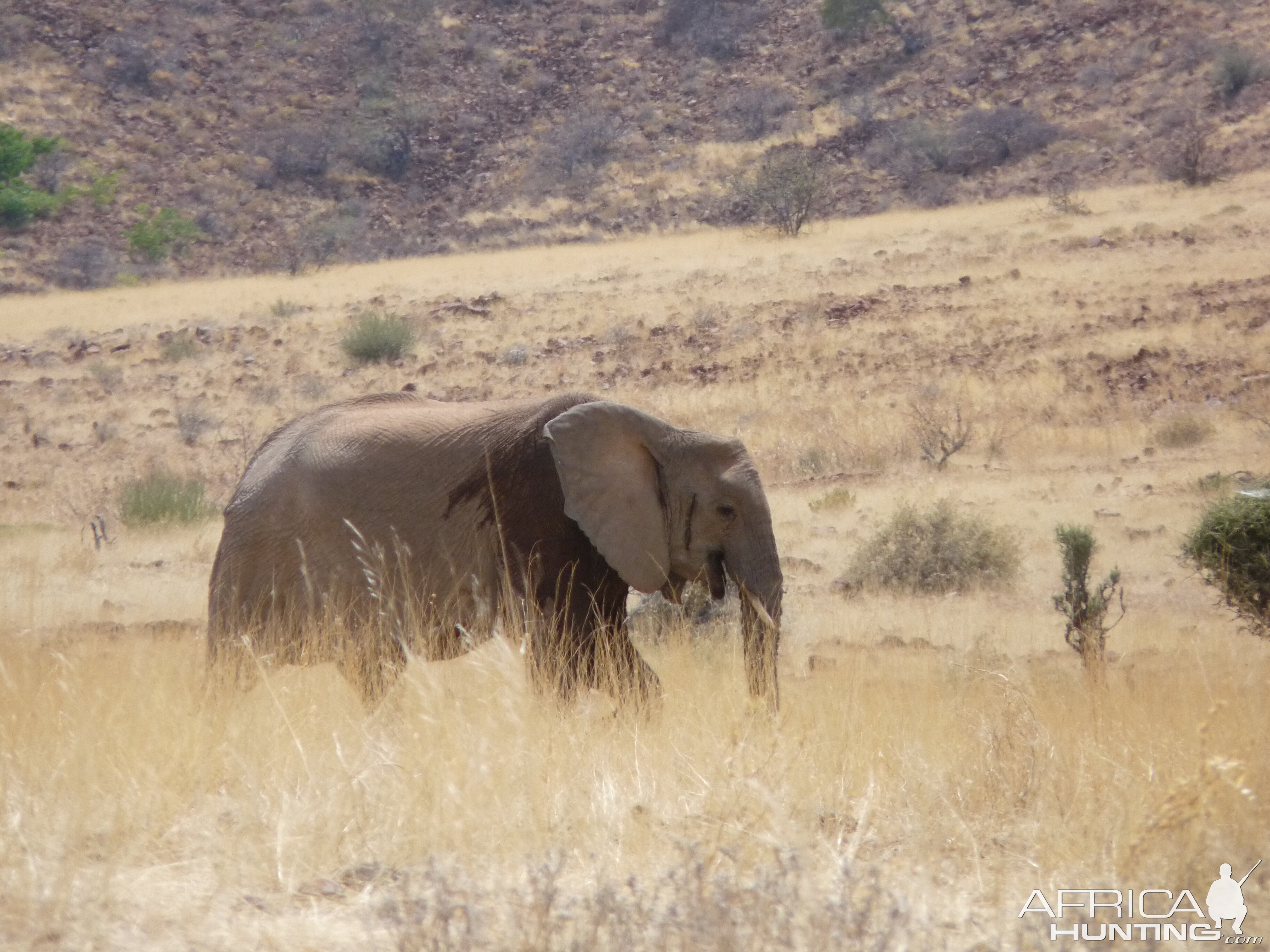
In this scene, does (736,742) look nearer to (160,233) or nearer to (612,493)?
(612,493)

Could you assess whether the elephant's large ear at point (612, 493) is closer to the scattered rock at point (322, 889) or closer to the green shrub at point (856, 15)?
the scattered rock at point (322, 889)

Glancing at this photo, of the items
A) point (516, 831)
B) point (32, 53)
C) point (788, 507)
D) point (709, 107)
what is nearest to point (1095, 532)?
point (788, 507)

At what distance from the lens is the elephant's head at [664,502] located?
20.5 feet

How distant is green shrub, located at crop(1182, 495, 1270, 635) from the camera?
29.0 ft

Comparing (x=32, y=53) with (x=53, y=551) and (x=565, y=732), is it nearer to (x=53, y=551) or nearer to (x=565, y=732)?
(x=53, y=551)

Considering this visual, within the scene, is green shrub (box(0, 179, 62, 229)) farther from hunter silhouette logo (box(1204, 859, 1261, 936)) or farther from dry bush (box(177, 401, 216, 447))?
hunter silhouette logo (box(1204, 859, 1261, 936))

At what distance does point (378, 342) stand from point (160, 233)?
976 inches

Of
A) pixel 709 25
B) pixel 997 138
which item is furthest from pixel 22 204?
pixel 997 138

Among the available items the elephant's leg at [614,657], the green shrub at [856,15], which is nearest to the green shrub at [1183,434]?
the elephant's leg at [614,657]

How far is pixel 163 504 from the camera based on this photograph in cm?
1519

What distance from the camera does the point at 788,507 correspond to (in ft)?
46.2

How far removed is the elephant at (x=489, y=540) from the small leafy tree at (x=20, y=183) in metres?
42.3

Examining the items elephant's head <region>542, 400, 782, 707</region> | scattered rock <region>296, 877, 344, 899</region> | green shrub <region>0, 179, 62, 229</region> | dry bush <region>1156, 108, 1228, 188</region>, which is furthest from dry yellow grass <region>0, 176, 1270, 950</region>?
green shrub <region>0, 179, 62, 229</region>

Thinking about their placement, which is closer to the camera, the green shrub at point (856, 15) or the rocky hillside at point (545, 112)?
the rocky hillside at point (545, 112)
